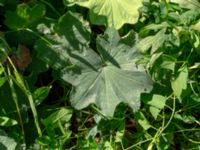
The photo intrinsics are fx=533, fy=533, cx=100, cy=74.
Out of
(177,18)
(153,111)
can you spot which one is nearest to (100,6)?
(177,18)

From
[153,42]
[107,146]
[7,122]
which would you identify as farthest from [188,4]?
[7,122]

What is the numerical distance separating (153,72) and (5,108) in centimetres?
41

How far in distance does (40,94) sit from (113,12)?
1.00 feet

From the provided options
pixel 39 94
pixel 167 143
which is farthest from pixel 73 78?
pixel 167 143

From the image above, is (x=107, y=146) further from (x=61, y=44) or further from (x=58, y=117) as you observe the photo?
(x=61, y=44)

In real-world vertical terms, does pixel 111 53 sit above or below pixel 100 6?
below

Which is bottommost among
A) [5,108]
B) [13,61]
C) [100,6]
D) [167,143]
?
[167,143]

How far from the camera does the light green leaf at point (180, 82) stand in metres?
1.41

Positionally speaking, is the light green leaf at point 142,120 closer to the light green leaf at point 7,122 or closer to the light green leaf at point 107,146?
the light green leaf at point 107,146

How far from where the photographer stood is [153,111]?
4.71 feet

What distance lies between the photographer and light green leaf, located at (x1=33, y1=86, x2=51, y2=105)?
55.2 inches

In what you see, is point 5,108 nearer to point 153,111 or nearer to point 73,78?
point 73,78

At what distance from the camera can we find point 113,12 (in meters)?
1.47

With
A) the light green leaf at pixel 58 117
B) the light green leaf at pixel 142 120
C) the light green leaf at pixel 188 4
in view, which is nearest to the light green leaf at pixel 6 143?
the light green leaf at pixel 58 117
